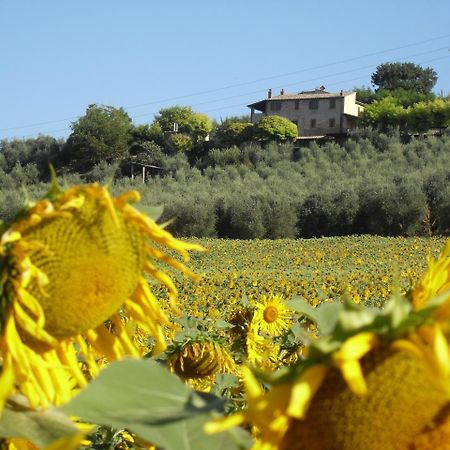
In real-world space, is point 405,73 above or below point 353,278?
above

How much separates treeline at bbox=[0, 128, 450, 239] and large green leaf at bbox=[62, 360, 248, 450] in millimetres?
19056

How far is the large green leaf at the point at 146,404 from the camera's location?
46cm

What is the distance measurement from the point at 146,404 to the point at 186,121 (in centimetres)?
4697

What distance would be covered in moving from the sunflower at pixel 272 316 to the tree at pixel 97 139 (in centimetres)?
3962

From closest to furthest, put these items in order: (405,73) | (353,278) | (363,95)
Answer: (353,278)
(363,95)
(405,73)

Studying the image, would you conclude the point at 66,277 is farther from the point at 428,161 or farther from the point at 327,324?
the point at 428,161

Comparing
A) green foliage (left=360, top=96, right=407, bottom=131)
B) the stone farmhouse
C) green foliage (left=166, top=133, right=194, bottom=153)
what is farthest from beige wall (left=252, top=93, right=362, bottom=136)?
green foliage (left=166, top=133, right=194, bottom=153)

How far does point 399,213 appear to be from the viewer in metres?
26.3

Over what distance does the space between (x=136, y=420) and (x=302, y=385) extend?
0.09 m

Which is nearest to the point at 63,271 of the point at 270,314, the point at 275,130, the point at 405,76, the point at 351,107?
the point at 270,314

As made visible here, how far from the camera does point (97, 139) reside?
1740 inches

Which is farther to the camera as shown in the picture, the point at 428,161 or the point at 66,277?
the point at 428,161

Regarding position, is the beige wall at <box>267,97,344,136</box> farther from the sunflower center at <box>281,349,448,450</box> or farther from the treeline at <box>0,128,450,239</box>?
the sunflower center at <box>281,349,448,450</box>

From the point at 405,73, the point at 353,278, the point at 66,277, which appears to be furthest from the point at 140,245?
the point at 405,73
